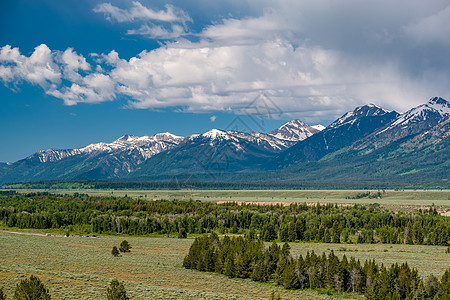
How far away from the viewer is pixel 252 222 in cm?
14838

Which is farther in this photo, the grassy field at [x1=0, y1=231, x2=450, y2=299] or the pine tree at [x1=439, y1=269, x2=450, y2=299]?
the grassy field at [x1=0, y1=231, x2=450, y2=299]

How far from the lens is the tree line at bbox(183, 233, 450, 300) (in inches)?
2274

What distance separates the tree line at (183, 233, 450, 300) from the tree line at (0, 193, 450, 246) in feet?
163

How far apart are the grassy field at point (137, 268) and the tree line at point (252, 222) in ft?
45.5

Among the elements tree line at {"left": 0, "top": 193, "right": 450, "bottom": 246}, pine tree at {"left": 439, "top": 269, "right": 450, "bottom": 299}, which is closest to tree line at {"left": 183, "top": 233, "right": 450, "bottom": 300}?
pine tree at {"left": 439, "top": 269, "right": 450, "bottom": 299}

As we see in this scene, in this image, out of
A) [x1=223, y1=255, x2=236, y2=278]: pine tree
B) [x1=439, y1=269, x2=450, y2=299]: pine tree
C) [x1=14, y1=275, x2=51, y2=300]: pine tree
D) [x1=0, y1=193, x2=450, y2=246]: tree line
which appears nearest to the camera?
[x1=14, y1=275, x2=51, y2=300]: pine tree

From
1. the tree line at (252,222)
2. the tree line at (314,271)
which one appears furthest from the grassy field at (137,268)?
the tree line at (252,222)

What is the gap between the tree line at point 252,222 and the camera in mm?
123125

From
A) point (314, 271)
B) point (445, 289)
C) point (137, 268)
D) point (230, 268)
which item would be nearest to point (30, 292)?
point (137, 268)

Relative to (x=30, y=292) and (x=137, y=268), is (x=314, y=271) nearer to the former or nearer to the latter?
(x=137, y=268)

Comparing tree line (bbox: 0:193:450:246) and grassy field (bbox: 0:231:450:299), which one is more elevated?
tree line (bbox: 0:193:450:246)

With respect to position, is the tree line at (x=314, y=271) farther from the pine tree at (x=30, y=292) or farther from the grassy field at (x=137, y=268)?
the pine tree at (x=30, y=292)

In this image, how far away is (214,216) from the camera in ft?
516

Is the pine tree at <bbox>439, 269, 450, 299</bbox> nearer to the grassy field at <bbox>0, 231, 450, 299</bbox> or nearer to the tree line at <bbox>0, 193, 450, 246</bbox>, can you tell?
the grassy field at <bbox>0, 231, 450, 299</bbox>
